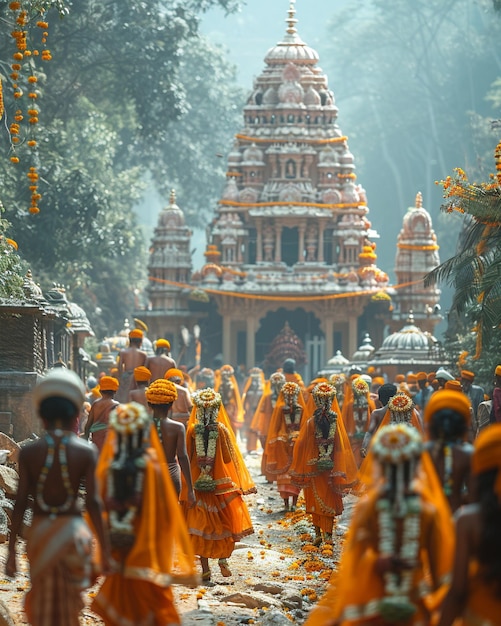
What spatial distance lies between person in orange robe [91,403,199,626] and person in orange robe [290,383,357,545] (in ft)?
24.4

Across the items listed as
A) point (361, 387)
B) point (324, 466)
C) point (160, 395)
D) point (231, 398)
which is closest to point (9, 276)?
point (361, 387)

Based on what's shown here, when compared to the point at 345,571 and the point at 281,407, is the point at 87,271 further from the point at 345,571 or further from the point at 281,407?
the point at 345,571

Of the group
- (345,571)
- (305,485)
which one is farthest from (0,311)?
(345,571)

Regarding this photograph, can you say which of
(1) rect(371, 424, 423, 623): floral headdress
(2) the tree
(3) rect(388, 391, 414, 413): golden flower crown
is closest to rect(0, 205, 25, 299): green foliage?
(2) the tree

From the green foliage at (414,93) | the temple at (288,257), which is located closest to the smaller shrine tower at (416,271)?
the temple at (288,257)

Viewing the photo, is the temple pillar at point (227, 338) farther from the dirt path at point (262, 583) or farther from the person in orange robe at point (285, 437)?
the dirt path at point (262, 583)

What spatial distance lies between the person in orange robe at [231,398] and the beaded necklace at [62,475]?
68.8 feet

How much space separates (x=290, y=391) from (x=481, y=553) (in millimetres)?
12060

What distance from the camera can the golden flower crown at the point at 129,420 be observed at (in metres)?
7.95

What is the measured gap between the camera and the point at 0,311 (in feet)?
61.6

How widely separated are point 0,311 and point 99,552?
1111 cm

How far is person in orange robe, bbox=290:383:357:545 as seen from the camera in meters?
15.5

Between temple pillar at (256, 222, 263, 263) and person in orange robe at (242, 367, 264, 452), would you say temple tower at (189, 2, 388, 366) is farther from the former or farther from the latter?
person in orange robe at (242, 367, 264, 452)

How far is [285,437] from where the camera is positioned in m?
19.4
